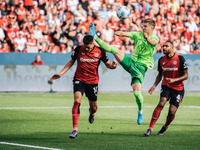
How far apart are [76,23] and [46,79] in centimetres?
390

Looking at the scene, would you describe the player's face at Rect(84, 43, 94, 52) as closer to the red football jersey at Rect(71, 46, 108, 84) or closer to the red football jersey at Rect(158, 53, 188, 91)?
the red football jersey at Rect(71, 46, 108, 84)

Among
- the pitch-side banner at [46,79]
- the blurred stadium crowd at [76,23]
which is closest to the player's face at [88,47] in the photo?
the pitch-side banner at [46,79]

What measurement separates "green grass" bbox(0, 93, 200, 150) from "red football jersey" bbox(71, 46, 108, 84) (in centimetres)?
129

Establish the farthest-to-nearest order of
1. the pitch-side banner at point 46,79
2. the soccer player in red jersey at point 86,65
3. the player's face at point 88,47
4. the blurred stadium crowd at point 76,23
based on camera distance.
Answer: the blurred stadium crowd at point 76,23 → the pitch-side banner at point 46,79 → the soccer player in red jersey at point 86,65 → the player's face at point 88,47

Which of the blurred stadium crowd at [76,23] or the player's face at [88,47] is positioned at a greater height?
the player's face at [88,47]

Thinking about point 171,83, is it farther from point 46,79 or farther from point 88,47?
point 46,79

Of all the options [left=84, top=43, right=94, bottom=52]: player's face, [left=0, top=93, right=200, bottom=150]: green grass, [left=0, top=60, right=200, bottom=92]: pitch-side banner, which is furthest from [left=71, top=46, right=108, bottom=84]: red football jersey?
[left=0, top=60, right=200, bottom=92]: pitch-side banner

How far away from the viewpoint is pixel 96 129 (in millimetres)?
11852

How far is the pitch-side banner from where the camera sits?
2366 centimetres

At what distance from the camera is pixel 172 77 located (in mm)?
10805

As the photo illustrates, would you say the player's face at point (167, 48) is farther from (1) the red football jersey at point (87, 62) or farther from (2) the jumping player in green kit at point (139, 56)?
(1) the red football jersey at point (87, 62)

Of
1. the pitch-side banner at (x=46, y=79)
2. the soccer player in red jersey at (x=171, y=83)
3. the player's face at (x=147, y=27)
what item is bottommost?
the pitch-side banner at (x=46, y=79)

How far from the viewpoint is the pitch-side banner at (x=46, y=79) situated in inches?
931

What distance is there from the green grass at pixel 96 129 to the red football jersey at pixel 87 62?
1.29 metres
